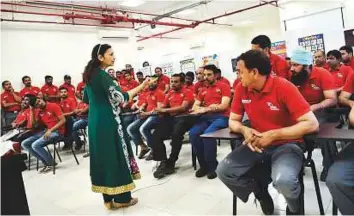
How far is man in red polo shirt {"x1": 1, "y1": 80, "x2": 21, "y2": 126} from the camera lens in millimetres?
7023

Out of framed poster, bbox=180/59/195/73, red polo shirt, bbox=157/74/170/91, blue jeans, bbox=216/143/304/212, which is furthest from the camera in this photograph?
framed poster, bbox=180/59/195/73

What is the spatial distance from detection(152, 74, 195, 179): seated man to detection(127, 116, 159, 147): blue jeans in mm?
302

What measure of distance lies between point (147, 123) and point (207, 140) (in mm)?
A: 1393

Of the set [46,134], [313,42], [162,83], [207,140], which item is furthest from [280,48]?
[46,134]

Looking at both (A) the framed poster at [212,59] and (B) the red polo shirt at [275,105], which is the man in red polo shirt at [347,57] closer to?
(A) the framed poster at [212,59]

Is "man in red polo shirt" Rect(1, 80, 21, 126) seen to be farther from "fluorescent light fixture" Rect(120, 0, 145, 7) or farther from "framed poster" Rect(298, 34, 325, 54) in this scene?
"framed poster" Rect(298, 34, 325, 54)

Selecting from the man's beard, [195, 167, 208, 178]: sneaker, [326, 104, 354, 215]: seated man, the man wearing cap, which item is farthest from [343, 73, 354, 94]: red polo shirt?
[195, 167, 208, 178]: sneaker

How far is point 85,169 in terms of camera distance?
13.6 feet

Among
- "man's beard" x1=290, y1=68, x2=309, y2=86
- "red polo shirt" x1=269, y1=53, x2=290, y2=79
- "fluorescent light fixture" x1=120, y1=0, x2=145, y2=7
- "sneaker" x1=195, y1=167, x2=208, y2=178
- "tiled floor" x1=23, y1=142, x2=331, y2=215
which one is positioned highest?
"fluorescent light fixture" x1=120, y1=0, x2=145, y2=7

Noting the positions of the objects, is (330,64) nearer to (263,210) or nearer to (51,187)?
(263,210)

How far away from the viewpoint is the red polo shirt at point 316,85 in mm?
2727

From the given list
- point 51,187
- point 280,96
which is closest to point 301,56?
point 280,96

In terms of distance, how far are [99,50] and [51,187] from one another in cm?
197

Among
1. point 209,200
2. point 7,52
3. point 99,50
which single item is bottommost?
point 209,200
